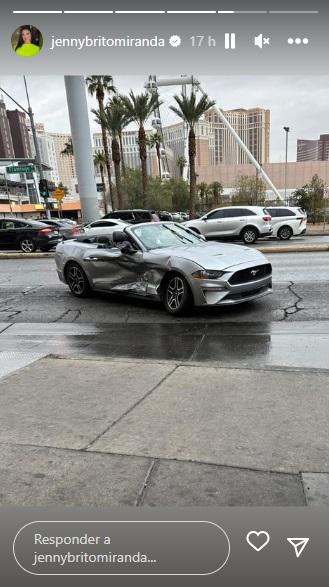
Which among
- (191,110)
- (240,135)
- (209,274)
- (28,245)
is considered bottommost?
(28,245)

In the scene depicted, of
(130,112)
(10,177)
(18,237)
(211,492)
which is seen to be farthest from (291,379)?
(10,177)

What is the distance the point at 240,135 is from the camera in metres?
108

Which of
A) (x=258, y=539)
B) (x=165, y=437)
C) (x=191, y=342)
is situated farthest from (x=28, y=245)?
(x=258, y=539)

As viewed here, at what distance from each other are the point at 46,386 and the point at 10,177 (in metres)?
125

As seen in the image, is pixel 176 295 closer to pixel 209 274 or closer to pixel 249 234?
pixel 209 274

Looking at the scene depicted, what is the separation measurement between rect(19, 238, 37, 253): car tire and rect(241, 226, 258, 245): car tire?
8.47m

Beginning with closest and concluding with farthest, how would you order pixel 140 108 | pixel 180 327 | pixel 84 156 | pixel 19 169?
pixel 180 327 < pixel 84 156 < pixel 19 169 < pixel 140 108

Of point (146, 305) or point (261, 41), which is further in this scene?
point (146, 305)

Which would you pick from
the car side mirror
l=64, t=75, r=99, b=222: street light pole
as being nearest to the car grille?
the car side mirror

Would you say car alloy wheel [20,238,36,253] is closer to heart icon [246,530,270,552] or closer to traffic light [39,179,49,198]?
traffic light [39,179,49,198]

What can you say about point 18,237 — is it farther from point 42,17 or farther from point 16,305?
point 42,17

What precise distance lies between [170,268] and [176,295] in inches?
16.1

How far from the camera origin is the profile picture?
166cm

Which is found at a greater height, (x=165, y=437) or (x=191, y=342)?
(x=165, y=437)
